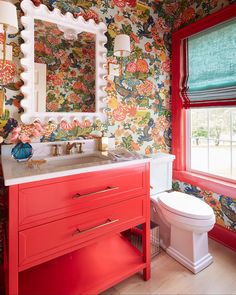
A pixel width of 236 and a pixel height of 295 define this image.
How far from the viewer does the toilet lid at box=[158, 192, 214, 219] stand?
1724mm

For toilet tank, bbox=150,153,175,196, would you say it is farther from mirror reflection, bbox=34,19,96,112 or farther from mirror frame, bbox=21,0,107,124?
mirror reflection, bbox=34,19,96,112

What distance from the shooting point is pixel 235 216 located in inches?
81.0

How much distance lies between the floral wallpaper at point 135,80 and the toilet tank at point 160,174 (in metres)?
0.31

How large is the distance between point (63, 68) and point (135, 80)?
2.57 ft

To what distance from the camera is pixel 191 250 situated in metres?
1.81

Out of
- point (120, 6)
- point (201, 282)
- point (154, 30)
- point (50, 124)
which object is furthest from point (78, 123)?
point (201, 282)

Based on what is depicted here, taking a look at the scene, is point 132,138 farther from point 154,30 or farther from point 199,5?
point 199,5

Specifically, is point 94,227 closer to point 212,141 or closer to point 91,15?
point 212,141

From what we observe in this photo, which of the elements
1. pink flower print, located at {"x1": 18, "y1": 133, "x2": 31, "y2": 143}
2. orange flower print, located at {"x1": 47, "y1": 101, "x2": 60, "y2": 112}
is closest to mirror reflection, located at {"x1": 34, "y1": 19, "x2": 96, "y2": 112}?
orange flower print, located at {"x1": 47, "y1": 101, "x2": 60, "y2": 112}

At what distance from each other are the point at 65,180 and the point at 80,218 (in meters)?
0.26

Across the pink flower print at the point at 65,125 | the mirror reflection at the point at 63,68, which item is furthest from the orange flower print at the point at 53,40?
the pink flower print at the point at 65,125

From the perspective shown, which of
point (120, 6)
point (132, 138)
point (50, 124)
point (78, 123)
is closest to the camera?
point (50, 124)

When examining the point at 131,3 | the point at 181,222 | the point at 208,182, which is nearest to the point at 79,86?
the point at 131,3

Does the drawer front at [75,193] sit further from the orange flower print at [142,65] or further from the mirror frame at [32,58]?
the orange flower print at [142,65]
